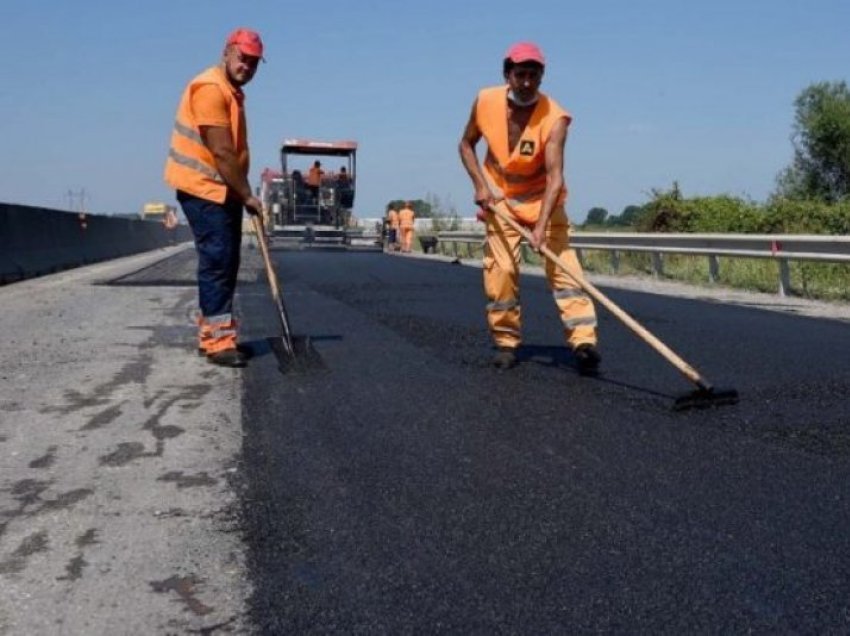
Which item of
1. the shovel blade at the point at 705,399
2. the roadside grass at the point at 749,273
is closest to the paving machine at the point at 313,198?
the roadside grass at the point at 749,273

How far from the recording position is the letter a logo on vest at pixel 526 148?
574cm

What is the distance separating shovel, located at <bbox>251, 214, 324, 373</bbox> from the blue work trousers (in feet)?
0.93

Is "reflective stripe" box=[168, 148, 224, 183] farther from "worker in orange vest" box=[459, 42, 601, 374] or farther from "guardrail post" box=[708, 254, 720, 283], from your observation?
"guardrail post" box=[708, 254, 720, 283]

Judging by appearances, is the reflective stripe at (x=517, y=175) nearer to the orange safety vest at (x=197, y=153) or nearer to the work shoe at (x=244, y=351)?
the orange safety vest at (x=197, y=153)

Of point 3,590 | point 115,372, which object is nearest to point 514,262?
point 115,372

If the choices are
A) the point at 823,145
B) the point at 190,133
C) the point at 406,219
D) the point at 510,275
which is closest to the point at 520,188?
the point at 510,275

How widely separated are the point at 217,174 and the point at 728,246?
28.4 feet

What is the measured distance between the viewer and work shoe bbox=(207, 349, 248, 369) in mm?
5867

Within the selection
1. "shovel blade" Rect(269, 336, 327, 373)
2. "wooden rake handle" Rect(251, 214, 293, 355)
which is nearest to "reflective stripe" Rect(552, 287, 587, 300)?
"shovel blade" Rect(269, 336, 327, 373)

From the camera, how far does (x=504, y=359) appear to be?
5.72 metres

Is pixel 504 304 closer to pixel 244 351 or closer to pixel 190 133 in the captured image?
pixel 244 351

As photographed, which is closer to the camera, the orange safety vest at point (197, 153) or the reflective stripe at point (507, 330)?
the reflective stripe at point (507, 330)

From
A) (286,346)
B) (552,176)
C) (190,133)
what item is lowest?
(286,346)

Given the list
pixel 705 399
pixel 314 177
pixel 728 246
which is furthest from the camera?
pixel 314 177
